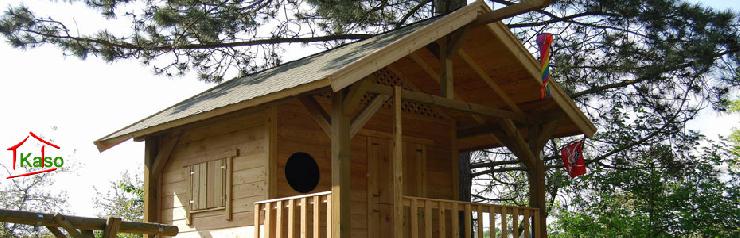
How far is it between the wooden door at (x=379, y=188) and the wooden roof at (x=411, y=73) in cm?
116

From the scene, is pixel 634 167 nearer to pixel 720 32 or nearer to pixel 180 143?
pixel 720 32

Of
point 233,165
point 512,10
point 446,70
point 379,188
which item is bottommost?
point 379,188

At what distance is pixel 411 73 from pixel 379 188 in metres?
1.71

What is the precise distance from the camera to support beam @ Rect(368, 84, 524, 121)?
10.8 meters

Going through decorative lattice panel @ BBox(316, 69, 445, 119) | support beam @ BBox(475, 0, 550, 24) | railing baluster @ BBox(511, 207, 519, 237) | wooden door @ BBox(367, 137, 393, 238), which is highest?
support beam @ BBox(475, 0, 550, 24)

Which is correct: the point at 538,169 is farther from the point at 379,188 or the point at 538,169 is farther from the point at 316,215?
the point at 316,215

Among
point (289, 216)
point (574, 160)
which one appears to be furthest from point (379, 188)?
point (574, 160)

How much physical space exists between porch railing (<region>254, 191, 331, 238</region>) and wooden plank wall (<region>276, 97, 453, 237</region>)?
472mm

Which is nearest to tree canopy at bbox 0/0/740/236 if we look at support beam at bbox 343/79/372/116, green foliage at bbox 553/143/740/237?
green foliage at bbox 553/143/740/237

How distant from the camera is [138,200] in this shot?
32.3 m

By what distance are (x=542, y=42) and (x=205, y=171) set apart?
4.70 metres

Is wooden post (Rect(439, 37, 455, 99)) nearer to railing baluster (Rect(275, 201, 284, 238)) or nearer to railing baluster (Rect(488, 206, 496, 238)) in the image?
railing baluster (Rect(488, 206, 496, 238))

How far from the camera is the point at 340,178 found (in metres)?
10.0

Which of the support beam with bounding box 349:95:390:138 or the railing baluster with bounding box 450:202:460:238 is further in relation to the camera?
the railing baluster with bounding box 450:202:460:238
